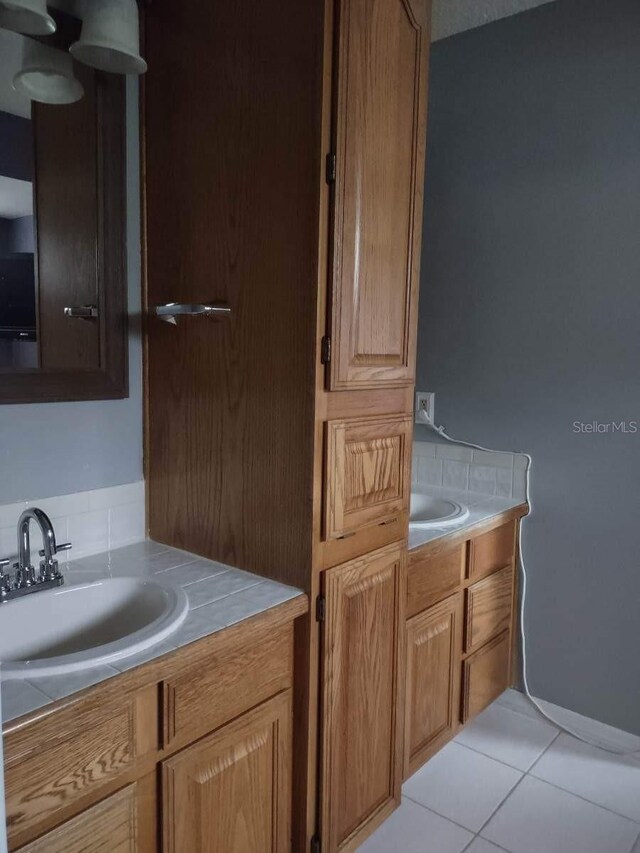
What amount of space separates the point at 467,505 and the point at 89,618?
1.38 m

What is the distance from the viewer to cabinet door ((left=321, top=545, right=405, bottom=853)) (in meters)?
1.44

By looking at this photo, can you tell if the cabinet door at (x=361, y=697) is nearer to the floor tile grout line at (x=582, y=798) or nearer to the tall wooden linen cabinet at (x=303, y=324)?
the tall wooden linen cabinet at (x=303, y=324)

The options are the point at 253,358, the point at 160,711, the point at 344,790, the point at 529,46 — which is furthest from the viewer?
the point at 529,46

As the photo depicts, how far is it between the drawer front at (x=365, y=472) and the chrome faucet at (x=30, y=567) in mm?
565

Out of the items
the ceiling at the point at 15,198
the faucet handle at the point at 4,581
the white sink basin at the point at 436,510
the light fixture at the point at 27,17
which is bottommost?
the white sink basin at the point at 436,510

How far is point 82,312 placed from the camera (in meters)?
1.50

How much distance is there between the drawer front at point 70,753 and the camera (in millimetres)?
903

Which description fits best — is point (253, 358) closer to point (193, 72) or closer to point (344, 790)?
point (193, 72)

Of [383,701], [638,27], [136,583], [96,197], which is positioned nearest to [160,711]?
[136,583]

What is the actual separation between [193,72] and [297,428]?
0.86 m

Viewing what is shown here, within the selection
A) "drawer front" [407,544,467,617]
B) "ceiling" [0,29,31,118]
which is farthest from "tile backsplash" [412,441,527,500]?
"ceiling" [0,29,31,118]

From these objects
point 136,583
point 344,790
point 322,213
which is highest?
point 322,213

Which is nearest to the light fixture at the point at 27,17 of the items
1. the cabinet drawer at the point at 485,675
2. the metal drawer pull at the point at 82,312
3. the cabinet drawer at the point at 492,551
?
the metal drawer pull at the point at 82,312

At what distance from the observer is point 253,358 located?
4.62 ft
